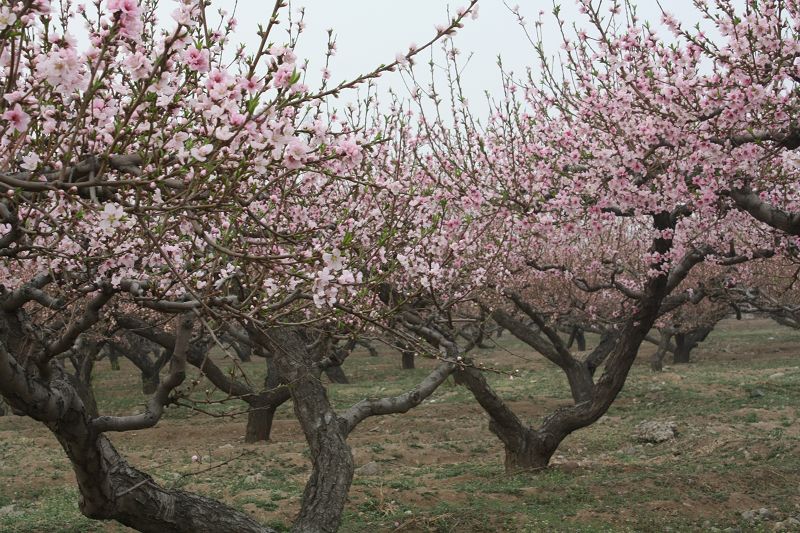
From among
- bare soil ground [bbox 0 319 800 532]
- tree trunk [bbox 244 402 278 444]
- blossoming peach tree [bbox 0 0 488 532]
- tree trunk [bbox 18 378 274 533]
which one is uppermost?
blossoming peach tree [bbox 0 0 488 532]

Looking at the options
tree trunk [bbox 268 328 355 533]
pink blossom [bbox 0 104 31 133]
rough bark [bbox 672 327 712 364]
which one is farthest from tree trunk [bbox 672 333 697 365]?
pink blossom [bbox 0 104 31 133]

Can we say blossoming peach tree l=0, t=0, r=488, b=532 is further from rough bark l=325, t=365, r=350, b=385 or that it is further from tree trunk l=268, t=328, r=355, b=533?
rough bark l=325, t=365, r=350, b=385

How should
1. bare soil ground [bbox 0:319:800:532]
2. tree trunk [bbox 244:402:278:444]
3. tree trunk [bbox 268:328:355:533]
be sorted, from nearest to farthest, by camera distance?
tree trunk [bbox 268:328:355:533], bare soil ground [bbox 0:319:800:532], tree trunk [bbox 244:402:278:444]

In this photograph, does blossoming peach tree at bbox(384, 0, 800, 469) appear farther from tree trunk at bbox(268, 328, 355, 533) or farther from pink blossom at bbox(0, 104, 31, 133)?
pink blossom at bbox(0, 104, 31, 133)

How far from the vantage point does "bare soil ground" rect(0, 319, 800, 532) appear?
8.84 meters

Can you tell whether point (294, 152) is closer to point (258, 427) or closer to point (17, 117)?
point (17, 117)

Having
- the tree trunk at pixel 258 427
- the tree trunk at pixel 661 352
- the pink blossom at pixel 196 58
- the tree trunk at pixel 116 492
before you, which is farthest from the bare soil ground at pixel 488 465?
the pink blossom at pixel 196 58

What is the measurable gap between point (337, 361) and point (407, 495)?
77.9 inches

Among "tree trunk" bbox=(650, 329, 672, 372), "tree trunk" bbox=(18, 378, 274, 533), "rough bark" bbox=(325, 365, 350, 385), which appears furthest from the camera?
"tree trunk" bbox=(650, 329, 672, 372)

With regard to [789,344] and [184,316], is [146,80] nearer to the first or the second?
[184,316]

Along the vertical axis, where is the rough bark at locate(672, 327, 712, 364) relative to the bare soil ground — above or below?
above

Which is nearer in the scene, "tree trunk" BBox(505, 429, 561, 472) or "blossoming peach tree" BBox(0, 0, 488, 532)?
"blossoming peach tree" BBox(0, 0, 488, 532)

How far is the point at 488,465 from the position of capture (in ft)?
41.6

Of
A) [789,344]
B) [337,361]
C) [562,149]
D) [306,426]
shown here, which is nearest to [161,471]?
[337,361]
